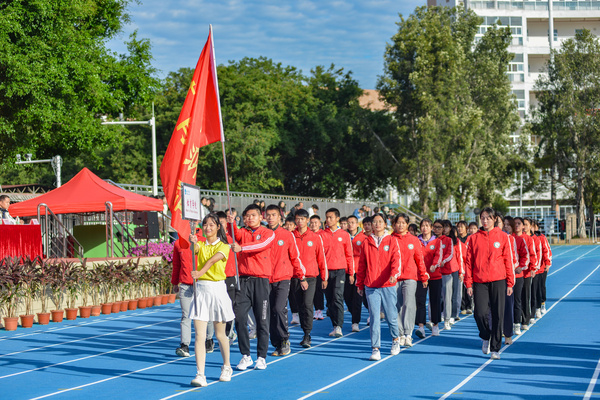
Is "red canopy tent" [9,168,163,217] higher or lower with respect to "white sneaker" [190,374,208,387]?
higher

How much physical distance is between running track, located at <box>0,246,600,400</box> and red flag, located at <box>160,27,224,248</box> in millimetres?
1793

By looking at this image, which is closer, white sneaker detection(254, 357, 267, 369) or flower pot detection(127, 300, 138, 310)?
white sneaker detection(254, 357, 267, 369)

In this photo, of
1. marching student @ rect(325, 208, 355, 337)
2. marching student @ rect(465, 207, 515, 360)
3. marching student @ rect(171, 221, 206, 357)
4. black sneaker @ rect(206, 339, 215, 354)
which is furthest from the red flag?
marching student @ rect(325, 208, 355, 337)

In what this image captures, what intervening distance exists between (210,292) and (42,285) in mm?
7504

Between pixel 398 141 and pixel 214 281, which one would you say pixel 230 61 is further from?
pixel 214 281

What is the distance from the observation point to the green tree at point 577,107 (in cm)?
5175

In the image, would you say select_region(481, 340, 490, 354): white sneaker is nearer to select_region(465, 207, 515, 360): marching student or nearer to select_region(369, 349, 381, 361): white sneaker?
select_region(465, 207, 515, 360): marching student

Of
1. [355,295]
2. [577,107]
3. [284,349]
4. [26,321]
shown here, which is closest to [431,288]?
[355,295]

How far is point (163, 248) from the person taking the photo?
19.4m

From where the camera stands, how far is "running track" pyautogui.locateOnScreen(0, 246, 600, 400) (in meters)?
7.70

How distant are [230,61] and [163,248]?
91.5 ft

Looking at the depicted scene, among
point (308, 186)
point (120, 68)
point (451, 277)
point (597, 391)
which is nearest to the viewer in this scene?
point (597, 391)

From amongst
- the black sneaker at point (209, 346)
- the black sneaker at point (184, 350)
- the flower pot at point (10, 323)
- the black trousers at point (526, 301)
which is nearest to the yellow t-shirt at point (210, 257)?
the black sneaker at point (184, 350)

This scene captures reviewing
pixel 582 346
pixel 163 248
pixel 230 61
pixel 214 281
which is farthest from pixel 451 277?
pixel 230 61
